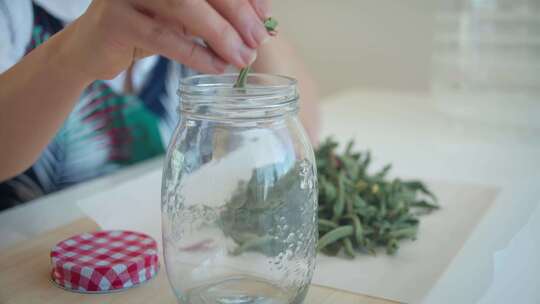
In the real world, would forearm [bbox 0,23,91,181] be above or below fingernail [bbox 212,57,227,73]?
below

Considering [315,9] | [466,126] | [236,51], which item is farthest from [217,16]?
[315,9]

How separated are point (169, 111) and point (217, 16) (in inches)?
30.3

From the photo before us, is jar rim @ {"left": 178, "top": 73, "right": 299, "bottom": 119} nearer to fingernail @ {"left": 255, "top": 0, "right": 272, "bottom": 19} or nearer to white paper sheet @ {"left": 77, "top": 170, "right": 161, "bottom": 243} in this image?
fingernail @ {"left": 255, "top": 0, "right": 272, "bottom": 19}

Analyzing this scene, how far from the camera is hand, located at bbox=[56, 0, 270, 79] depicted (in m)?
0.57

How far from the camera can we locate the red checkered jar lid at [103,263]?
63 cm

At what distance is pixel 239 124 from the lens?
1.82 ft

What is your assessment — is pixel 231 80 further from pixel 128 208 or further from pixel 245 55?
pixel 128 208

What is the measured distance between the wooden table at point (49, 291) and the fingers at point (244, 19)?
0.26 m

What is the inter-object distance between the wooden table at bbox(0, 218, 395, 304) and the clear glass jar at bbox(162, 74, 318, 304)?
6 centimetres

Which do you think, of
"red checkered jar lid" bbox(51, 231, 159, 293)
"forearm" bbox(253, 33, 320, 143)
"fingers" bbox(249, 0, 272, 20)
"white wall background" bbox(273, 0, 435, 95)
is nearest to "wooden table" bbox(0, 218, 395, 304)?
"red checkered jar lid" bbox(51, 231, 159, 293)

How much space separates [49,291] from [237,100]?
11.2 inches

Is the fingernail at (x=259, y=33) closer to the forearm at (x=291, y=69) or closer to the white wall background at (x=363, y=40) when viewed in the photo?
the forearm at (x=291, y=69)

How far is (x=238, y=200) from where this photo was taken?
559 millimetres

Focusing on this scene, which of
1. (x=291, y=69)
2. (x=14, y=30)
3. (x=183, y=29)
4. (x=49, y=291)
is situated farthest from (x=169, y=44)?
(x=291, y=69)
